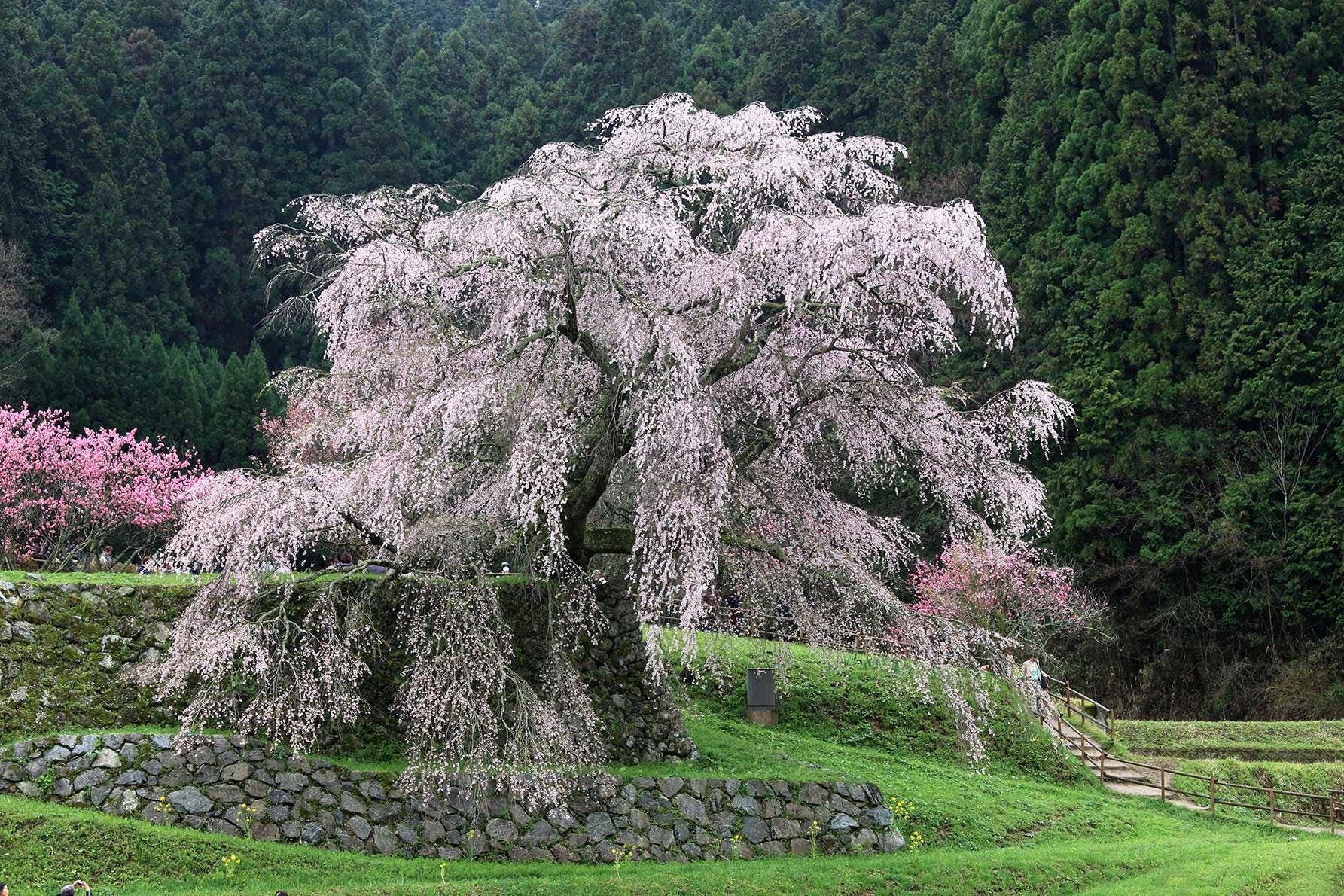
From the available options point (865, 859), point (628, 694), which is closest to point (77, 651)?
point (628, 694)

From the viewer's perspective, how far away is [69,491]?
24.0 m

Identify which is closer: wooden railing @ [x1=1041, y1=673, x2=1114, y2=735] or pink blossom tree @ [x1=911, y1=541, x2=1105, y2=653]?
wooden railing @ [x1=1041, y1=673, x2=1114, y2=735]

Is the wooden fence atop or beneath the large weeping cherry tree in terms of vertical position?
beneath

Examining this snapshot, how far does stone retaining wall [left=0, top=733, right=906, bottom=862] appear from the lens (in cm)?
1212

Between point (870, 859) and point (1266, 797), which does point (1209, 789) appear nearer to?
point (1266, 797)

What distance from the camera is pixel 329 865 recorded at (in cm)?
1204

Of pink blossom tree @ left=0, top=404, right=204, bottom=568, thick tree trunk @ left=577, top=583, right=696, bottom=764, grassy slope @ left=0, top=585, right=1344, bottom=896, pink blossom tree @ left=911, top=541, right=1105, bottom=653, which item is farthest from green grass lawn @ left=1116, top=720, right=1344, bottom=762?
pink blossom tree @ left=0, top=404, right=204, bottom=568

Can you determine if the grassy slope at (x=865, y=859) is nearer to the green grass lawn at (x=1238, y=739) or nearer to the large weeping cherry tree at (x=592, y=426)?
the large weeping cherry tree at (x=592, y=426)

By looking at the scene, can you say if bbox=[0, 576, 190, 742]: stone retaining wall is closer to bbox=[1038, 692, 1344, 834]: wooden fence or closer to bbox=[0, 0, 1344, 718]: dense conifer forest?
bbox=[0, 0, 1344, 718]: dense conifer forest

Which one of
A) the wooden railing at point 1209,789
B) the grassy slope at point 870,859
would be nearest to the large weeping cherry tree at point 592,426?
the grassy slope at point 870,859

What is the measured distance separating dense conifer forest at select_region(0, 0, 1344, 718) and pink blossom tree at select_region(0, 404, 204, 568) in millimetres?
8095

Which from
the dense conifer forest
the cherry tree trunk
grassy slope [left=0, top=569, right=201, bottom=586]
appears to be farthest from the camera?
the dense conifer forest

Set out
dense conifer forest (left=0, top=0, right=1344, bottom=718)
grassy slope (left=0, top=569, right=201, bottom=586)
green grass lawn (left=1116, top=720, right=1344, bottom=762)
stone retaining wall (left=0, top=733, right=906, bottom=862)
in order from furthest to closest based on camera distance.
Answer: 1. dense conifer forest (left=0, top=0, right=1344, bottom=718)
2. green grass lawn (left=1116, top=720, right=1344, bottom=762)
3. grassy slope (left=0, top=569, right=201, bottom=586)
4. stone retaining wall (left=0, top=733, right=906, bottom=862)

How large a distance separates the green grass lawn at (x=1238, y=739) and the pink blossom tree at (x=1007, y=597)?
2424 mm
